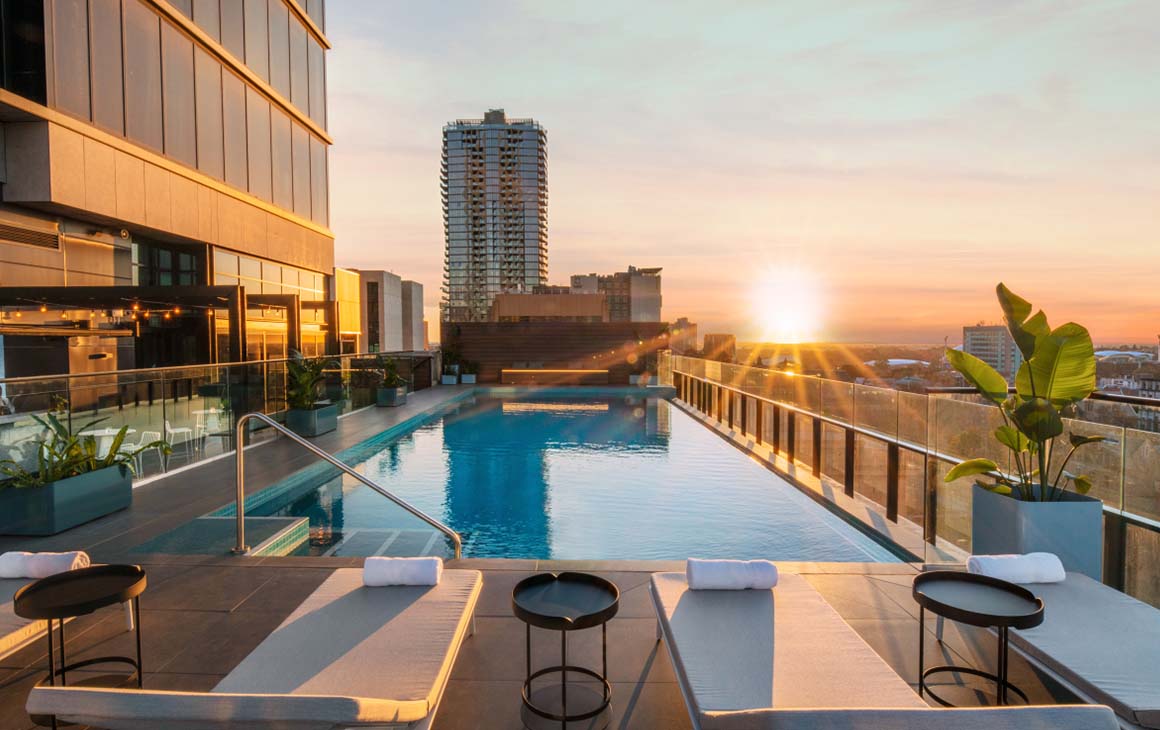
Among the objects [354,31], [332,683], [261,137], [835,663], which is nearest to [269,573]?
[332,683]

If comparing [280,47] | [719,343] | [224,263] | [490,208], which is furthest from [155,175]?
[490,208]

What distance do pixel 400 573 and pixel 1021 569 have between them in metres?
2.95

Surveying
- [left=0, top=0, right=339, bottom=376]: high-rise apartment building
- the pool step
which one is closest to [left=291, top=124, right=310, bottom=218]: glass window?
[left=0, top=0, right=339, bottom=376]: high-rise apartment building

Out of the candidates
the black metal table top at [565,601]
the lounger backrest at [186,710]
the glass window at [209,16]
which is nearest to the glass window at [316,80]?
the glass window at [209,16]

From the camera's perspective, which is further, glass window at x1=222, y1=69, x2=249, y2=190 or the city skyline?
glass window at x1=222, y1=69, x2=249, y2=190

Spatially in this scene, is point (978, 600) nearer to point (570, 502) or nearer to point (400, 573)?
point (400, 573)

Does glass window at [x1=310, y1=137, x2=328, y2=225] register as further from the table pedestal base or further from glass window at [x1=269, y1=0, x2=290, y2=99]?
the table pedestal base

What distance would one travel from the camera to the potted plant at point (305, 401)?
10031mm

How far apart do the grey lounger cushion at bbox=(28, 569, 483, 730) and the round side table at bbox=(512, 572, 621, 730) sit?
34cm

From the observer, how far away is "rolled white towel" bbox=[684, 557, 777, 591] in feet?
9.29

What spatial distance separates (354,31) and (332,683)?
2218 centimetres

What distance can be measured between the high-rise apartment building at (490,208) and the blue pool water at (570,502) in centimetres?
7411

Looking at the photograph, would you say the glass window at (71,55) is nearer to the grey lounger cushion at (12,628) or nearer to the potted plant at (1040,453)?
the grey lounger cushion at (12,628)

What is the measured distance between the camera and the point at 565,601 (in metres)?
2.49
